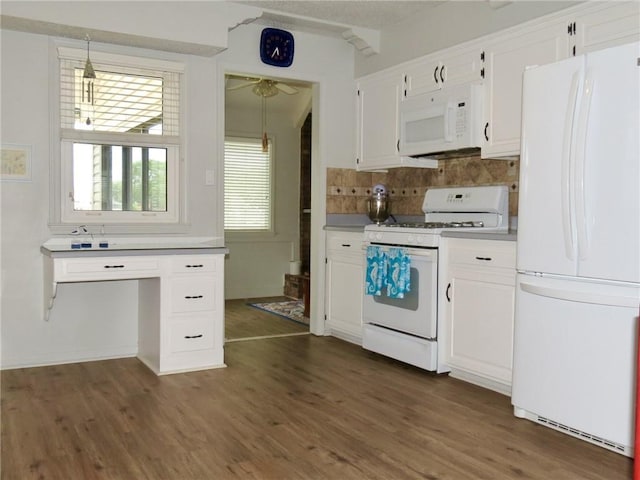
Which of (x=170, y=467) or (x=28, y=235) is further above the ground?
(x=28, y=235)

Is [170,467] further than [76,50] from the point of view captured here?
No

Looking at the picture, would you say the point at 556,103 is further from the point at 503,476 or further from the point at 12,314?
the point at 12,314

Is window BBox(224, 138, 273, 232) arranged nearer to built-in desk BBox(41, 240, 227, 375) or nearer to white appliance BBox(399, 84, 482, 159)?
white appliance BBox(399, 84, 482, 159)

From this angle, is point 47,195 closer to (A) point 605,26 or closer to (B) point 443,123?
(B) point 443,123

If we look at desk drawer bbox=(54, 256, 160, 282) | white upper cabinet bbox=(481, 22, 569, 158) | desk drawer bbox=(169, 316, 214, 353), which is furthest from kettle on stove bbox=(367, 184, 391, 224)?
desk drawer bbox=(54, 256, 160, 282)

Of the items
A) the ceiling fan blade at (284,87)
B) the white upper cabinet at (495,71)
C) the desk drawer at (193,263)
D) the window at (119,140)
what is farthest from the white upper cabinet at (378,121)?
the desk drawer at (193,263)

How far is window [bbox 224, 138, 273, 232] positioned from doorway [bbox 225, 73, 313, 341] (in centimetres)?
5

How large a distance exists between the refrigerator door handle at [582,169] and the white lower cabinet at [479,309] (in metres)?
0.64

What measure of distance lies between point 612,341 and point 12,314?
3.52m

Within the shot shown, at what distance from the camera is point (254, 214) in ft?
24.0

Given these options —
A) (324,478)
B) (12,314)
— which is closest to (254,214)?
(12,314)

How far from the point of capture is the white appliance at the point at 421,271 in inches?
149

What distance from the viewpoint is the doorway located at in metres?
7.06

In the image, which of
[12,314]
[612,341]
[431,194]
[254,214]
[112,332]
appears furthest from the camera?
[254,214]
